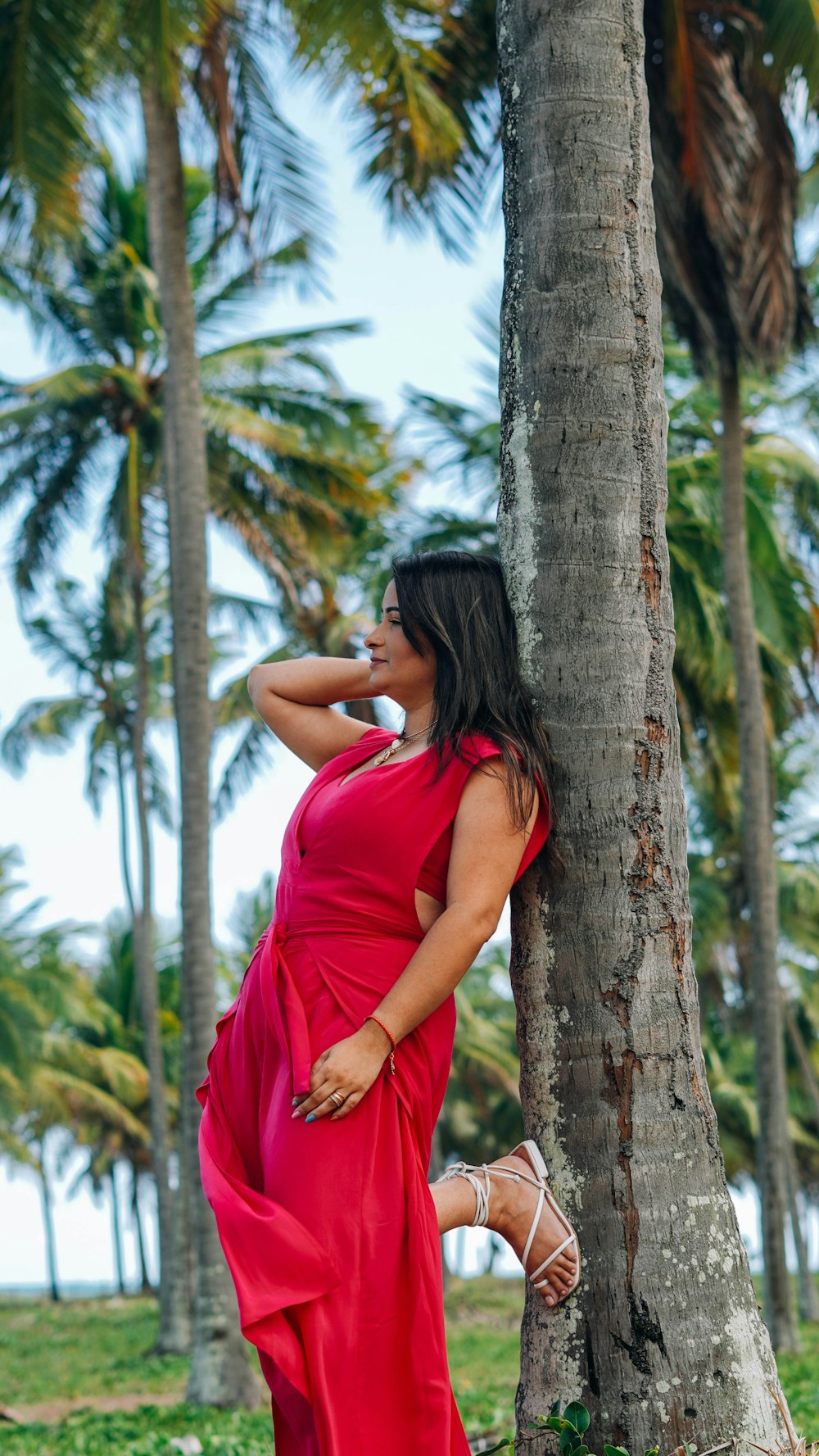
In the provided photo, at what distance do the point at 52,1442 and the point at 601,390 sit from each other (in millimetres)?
6881

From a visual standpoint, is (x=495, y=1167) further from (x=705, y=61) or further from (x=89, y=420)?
(x=89, y=420)

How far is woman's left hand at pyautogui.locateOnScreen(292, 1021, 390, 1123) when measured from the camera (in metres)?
2.62

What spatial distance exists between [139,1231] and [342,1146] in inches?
1383

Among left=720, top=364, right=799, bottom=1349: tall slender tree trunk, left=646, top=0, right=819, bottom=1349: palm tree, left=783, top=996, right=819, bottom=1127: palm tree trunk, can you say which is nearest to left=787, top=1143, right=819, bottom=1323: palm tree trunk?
left=783, top=996, right=819, bottom=1127: palm tree trunk

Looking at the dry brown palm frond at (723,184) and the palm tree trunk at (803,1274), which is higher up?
the dry brown palm frond at (723,184)

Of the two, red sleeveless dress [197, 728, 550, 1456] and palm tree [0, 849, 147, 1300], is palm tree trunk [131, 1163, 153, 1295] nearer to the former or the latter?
palm tree [0, 849, 147, 1300]

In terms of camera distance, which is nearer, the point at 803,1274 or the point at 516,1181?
the point at 516,1181

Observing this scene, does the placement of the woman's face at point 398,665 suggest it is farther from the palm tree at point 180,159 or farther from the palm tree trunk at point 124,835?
the palm tree trunk at point 124,835

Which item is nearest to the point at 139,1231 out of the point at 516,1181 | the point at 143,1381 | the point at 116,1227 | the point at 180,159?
the point at 116,1227

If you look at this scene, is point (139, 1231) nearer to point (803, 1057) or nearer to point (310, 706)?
point (803, 1057)

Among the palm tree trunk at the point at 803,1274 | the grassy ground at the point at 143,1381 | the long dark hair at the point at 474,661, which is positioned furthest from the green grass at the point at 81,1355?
the long dark hair at the point at 474,661

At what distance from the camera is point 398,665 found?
9.96ft

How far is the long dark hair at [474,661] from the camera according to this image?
2889 mm

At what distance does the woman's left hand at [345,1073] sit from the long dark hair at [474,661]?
55 centimetres
